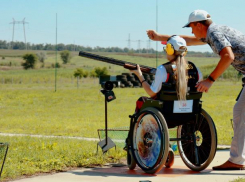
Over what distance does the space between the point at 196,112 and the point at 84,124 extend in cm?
1019

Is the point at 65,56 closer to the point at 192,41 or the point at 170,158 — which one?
the point at 192,41

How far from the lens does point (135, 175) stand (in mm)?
7457

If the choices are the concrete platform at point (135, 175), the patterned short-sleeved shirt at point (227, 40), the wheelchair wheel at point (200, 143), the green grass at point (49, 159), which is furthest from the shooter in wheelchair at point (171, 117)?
the green grass at point (49, 159)

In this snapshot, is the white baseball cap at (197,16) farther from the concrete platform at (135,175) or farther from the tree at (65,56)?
the tree at (65,56)

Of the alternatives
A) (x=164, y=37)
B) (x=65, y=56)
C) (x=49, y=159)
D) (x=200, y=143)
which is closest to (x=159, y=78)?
(x=200, y=143)

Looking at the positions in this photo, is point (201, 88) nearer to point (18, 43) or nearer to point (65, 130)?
point (65, 130)

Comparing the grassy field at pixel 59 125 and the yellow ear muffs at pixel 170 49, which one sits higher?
the yellow ear muffs at pixel 170 49

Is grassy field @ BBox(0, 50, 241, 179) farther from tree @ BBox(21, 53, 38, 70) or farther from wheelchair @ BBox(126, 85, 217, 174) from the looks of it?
tree @ BBox(21, 53, 38, 70)

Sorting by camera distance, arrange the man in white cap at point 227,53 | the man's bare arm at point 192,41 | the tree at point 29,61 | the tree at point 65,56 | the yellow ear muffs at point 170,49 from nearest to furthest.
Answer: the man in white cap at point 227,53, the yellow ear muffs at point 170,49, the man's bare arm at point 192,41, the tree at point 29,61, the tree at point 65,56

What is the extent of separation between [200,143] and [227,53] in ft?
4.37

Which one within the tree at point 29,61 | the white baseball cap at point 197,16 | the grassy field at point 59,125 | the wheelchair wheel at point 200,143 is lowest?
the grassy field at point 59,125

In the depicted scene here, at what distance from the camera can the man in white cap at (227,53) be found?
720cm

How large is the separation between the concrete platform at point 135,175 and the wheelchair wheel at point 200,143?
12cm

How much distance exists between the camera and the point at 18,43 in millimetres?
118000
